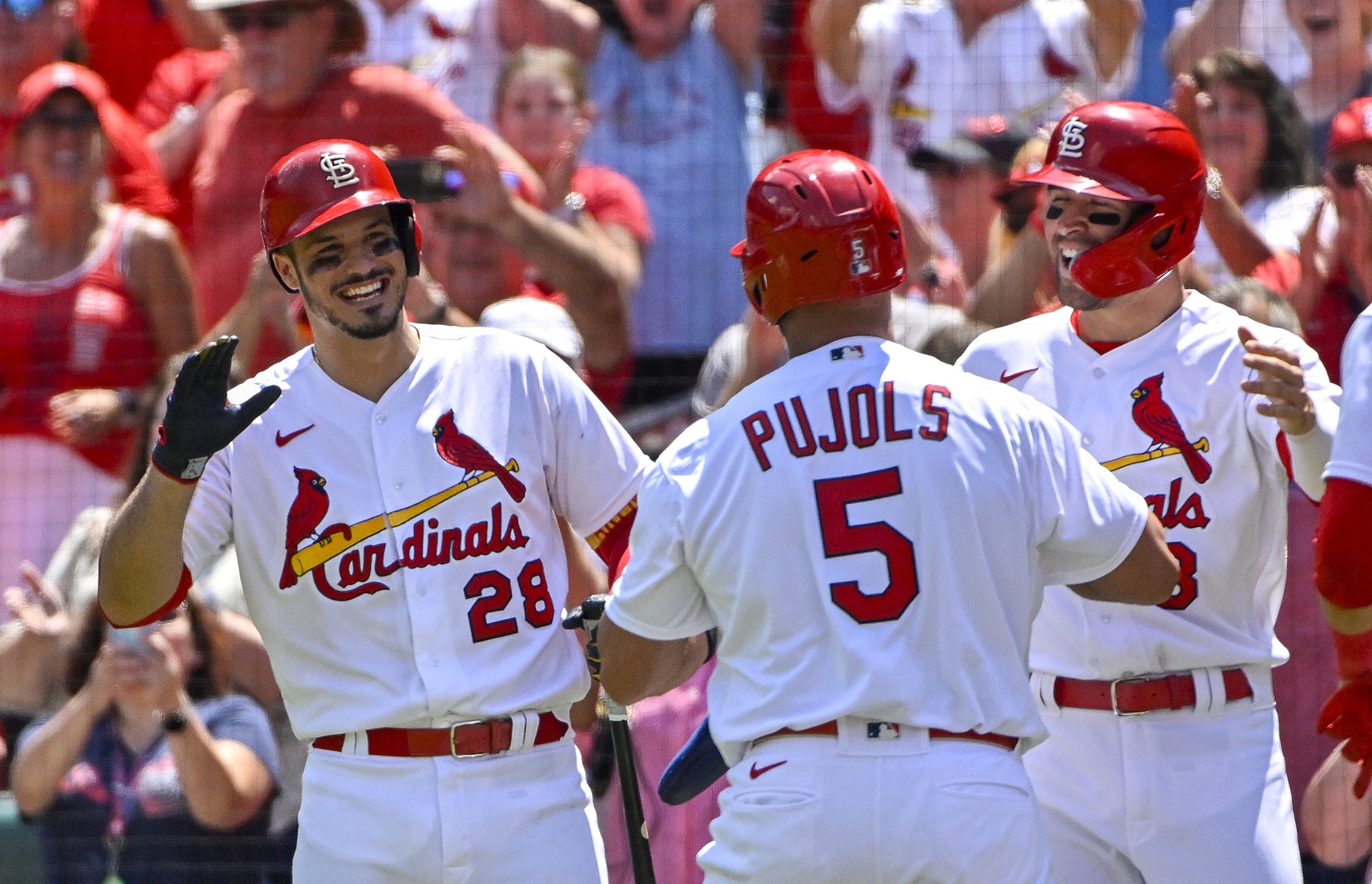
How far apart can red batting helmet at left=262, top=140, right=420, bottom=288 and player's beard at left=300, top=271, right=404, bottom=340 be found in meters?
0.11

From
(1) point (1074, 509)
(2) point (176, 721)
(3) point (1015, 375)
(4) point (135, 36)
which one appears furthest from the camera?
(4) point (135, 36)

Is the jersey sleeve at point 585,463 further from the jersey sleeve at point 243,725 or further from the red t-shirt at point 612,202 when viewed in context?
the red t-shirt at point 612,202

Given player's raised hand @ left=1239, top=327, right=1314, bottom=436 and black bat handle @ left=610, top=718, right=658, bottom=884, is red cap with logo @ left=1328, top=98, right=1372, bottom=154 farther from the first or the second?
black bat handle @ left=610, top=718, right=658, bottom=884

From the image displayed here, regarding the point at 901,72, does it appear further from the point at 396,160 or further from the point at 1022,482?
the point at 1022,482

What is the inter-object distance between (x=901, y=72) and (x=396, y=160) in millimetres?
1834

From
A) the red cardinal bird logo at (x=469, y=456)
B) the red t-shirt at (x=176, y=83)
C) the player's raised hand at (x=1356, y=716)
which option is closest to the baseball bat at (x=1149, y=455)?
the player's raised hand at (x=1356, y=716)

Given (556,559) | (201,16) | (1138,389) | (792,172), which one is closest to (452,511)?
(556,559)

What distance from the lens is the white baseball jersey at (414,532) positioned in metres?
3.20

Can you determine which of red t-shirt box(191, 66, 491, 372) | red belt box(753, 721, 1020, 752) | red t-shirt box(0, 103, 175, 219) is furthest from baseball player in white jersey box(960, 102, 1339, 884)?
red t-shirt box(0, 103, 175, 219)

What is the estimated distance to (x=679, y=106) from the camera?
242 inches

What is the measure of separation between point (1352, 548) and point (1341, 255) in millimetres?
2737

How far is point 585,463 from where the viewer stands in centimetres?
337

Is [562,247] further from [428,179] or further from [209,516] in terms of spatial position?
[209,516]

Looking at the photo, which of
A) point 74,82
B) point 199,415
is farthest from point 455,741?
point 74,82
